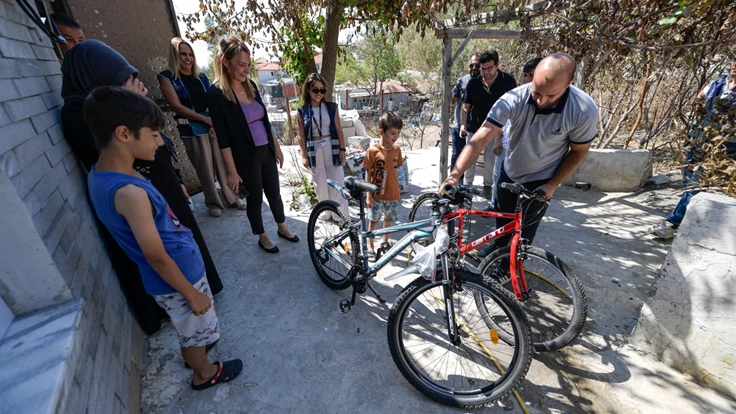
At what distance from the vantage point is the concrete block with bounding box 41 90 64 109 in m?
1.69

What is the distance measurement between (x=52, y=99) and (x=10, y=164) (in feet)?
2.85

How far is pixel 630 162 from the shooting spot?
15.7ft

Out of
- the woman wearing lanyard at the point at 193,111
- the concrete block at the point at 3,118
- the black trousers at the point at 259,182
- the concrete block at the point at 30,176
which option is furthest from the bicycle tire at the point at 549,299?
the woman wearing lanyard at the point at 193,111

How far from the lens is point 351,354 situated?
219 cm

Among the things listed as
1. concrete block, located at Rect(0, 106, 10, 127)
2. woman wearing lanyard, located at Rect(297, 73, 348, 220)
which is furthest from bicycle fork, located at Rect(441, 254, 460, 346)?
concrete block, located at Rect(0, 106, 10, 127)

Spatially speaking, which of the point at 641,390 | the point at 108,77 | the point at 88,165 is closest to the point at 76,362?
the point at 88,165

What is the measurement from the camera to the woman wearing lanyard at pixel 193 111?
334cm

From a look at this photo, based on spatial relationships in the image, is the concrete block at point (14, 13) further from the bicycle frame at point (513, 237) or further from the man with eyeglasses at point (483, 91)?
the man with eyeglasses at point (483, 91)

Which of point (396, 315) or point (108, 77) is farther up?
point (108, 77)

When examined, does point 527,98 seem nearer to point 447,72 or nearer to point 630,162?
point 447,72

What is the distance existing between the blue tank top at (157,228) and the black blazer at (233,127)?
55.1 inches

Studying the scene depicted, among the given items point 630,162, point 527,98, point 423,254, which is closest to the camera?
point 423,254

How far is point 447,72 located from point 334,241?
2948 millimetres

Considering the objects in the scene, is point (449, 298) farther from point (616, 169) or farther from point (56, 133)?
point (616, 169)
